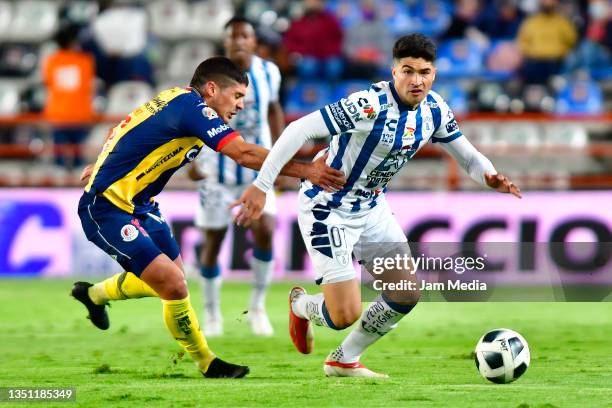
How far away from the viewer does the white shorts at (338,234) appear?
8.16 m

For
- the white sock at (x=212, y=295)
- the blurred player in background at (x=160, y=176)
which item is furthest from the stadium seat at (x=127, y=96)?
the blurred player in background at (x=160, y=176)

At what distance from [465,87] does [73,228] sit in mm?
6453

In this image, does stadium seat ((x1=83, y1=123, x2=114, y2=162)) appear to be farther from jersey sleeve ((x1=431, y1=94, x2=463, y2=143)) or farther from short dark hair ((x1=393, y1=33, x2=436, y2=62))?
short dark hair ((x1=393, y1=33, x2=436, y2=62))

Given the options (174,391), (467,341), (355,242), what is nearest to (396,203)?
(467,341)

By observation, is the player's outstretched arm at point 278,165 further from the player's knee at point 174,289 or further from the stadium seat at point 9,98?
the stadium seat at point 9,98

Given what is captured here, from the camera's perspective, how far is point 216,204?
37.0 feet

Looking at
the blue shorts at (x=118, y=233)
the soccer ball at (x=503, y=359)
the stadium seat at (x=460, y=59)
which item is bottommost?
the soccer ball at (x=503, y=359)

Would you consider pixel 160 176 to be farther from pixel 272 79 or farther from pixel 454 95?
pixel 454 95

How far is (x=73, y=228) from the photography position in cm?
1554

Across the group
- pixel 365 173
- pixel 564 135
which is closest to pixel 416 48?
pixel 365 173

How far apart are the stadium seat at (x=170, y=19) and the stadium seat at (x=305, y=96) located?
102 inches

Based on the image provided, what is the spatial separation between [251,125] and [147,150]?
128 inches

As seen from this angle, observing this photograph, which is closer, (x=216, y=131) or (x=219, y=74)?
(x=216, y=131)

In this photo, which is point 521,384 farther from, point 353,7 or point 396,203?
point 353,7
